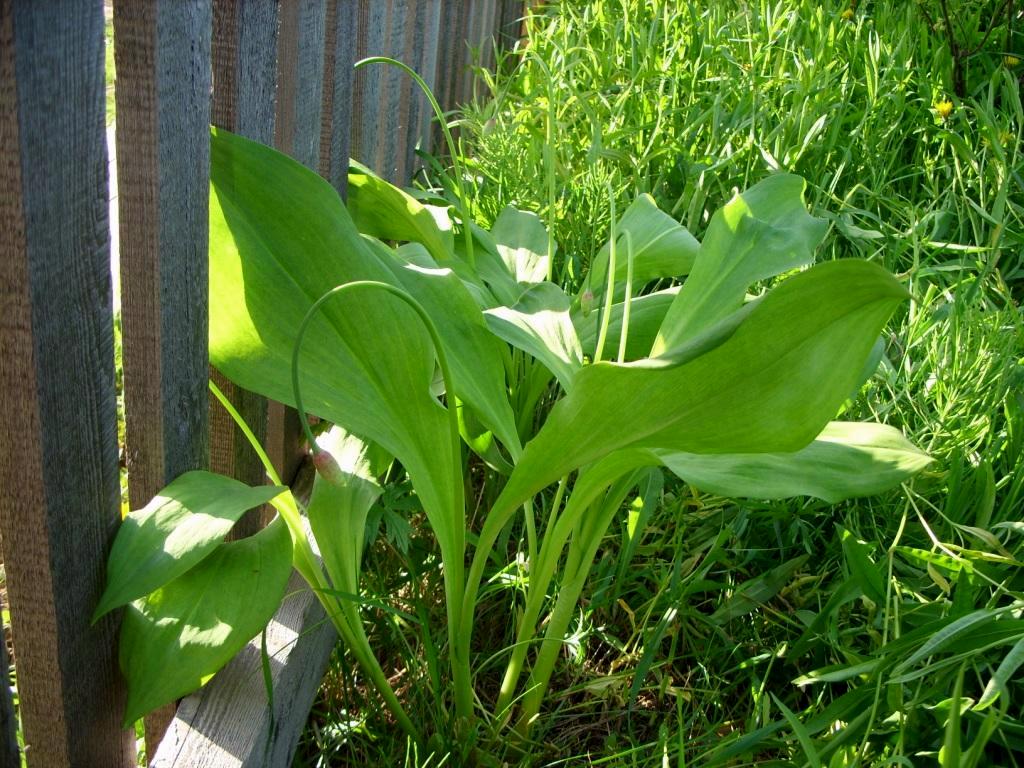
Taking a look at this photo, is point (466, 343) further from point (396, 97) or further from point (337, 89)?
point (396, 97)

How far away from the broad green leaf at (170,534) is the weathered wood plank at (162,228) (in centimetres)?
7

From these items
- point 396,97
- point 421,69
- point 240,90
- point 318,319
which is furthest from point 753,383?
point 421,69

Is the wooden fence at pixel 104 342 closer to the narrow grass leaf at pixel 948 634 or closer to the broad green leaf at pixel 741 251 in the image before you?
the broad green leaf at pixel 741 251

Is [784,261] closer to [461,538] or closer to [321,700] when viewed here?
[461,538]

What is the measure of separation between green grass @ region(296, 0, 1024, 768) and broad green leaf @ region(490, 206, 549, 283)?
0.13 meters

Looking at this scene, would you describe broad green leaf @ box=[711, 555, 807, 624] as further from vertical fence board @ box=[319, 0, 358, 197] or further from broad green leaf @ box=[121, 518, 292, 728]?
vertical fence board @ box=[319, 0, 358, 197]

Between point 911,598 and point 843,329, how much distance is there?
75 cm

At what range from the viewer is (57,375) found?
984 mm

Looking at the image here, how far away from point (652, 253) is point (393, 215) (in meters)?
0.49

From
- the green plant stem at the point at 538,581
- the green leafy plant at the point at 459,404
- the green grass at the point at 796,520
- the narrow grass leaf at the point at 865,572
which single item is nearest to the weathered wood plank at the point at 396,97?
the green grass at the point at 796,520

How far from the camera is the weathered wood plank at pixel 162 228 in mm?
1067

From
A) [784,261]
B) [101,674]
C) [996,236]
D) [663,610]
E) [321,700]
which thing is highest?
[784,261]

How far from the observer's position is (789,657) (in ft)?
5.08

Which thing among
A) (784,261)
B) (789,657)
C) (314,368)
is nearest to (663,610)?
(789,657)
